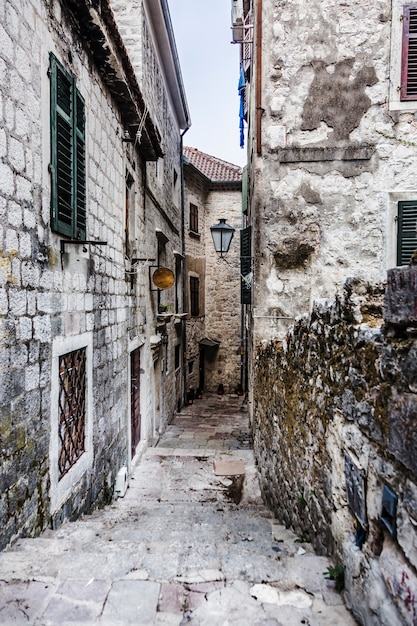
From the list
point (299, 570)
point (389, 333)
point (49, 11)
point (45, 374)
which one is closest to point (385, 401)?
point (389, 333)

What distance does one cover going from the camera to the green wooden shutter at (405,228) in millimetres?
6234

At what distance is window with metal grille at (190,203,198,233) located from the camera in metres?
16.9

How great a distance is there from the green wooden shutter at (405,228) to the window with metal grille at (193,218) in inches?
437

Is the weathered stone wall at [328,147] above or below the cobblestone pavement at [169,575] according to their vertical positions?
above

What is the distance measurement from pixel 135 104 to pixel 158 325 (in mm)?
4975

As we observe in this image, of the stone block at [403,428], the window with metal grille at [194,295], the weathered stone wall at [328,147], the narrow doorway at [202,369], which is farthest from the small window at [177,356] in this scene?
the stone block at [403,428]

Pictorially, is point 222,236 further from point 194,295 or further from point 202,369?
point 202,369

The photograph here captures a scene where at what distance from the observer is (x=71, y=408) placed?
426cm

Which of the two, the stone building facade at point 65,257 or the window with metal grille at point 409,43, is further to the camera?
the window with metal grille at point 409,43

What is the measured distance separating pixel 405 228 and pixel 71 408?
513 cm

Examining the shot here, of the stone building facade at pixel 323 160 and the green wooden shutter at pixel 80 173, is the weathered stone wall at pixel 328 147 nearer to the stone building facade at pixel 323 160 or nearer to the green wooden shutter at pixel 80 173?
the stone building facade at pixel 323 160

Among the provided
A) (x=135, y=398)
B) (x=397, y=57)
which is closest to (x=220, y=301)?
(x=135, y=398)

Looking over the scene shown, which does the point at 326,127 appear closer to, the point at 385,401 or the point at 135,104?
the point at 135,104

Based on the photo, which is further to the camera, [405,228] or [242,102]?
[242,102]
